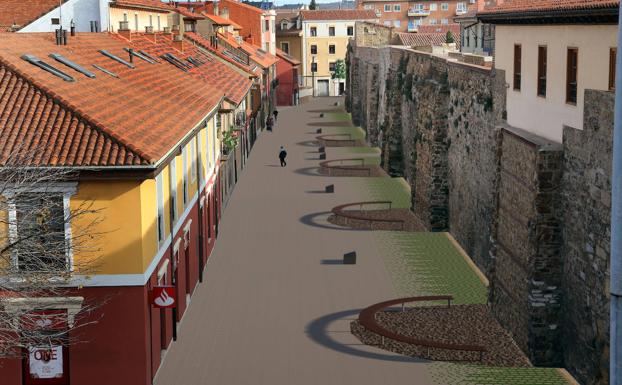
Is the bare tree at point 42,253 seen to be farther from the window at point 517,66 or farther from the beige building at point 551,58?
the window at point 517,66

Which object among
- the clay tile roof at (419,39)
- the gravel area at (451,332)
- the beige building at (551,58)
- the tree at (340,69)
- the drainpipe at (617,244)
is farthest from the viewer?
the tree at (340,69)

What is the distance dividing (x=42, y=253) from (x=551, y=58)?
42.1ft

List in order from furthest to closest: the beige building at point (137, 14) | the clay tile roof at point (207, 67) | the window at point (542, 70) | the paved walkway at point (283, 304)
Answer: the beige building at point (137, 14)
the clay tile roof at point (207, 67)
the window at point (542, 70)
the paved walkway at point (283, 304)

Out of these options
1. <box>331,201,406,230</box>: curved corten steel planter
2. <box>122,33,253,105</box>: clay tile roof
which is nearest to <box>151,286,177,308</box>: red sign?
<box>122,33,253,105</box>: clay tile roof

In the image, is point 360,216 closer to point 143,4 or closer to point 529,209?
point 529,209

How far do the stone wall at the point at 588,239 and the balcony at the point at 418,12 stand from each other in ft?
442

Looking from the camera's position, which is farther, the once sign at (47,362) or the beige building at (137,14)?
the beige building at (137,14)

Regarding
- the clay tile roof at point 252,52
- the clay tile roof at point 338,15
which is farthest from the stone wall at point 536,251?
the clay tile roof at point 338,15

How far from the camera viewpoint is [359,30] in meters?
93.5

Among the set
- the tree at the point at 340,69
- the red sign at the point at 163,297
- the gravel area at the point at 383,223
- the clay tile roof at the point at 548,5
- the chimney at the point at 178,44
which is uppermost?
the clay tile roof at the point at 548,5

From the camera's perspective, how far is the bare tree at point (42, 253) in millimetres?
17516

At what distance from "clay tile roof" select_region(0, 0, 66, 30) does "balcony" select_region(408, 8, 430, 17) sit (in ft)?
343

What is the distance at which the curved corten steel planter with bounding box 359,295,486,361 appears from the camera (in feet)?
76.6

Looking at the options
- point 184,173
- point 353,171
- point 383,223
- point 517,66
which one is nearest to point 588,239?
point 517,66
